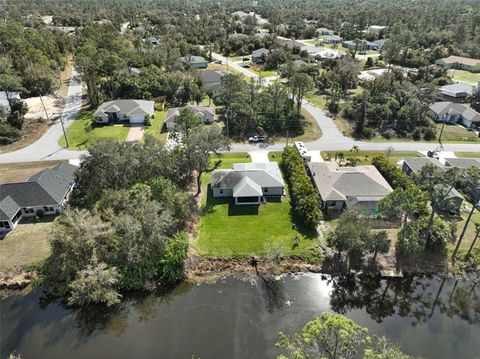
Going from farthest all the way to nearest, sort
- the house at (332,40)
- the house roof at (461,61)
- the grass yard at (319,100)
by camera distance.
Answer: the house at (332,40) < the house roof at (461,61) < the grass yard at (319,100)

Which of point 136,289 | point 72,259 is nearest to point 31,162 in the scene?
point 72,259

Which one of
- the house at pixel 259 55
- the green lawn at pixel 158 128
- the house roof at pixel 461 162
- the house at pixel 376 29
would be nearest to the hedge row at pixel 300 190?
the house roof at pixel 461 162

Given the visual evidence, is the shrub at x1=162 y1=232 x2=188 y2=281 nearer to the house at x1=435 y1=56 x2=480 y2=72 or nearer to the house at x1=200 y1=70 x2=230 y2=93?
the house at x1=200 y1=70 x2=230 y2=93

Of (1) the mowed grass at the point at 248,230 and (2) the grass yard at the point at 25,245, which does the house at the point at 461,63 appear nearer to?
(1) the mowed grass at the point at 248,230

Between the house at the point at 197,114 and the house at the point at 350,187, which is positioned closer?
the house at the point at 350,187

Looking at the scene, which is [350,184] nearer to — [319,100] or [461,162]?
[461,162]

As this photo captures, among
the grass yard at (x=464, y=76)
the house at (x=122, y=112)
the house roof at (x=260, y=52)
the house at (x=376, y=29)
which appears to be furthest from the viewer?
the house at (x=376, y=29)

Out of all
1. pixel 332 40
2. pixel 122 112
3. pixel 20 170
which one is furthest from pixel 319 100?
pixel 332 40

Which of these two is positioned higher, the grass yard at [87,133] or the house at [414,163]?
the house at [414,163]
